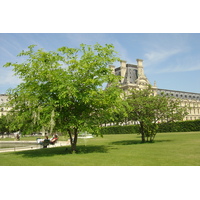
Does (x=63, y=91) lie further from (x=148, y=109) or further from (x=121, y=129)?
(x=121, y=129)

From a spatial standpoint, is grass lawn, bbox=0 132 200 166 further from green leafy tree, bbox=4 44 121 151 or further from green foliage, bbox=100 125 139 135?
green foliage, bbox=100 125 139 135

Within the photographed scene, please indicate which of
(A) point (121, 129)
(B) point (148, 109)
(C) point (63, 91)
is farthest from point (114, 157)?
(A) point (121, 129)

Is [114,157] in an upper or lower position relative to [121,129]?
upper

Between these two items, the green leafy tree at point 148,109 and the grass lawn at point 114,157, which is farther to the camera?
the green leafy tree at point 148,109

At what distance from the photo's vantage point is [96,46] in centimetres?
1569

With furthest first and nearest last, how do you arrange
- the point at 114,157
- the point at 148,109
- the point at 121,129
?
the point at 121,129, the point at 148,109, the point at 114,157

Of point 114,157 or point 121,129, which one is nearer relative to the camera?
point 114,157

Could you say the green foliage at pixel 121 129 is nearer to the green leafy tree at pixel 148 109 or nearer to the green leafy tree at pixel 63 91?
the green leafy tree at pixel 148 109

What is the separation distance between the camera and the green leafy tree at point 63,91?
13.6 meters

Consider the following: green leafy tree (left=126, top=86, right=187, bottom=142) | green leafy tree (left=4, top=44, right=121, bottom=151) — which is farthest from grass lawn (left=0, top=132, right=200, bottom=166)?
green leafy tree (left=126, top=86, right=187, bottom=142)

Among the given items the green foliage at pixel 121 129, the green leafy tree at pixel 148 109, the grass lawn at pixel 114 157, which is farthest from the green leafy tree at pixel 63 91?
the green foliage at pixel 121 129

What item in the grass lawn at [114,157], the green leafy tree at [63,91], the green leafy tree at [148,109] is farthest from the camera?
the green leafy tree at [148,109]

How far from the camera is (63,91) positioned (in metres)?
13.1

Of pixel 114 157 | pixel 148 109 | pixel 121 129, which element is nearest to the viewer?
pixel 114 157
